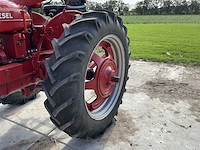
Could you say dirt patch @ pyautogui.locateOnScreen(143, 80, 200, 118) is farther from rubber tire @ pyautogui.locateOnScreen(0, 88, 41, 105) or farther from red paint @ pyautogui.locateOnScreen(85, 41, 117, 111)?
rubber tire @ pyautogui.locateOnScreen(0, 88, 41, 105)

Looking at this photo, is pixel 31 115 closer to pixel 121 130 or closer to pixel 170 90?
pixel 121 130

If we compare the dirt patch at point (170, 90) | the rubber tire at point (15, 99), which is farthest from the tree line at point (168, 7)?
the rubber tire at point (15, 99)

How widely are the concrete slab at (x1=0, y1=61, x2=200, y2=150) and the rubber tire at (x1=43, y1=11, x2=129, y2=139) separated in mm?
486

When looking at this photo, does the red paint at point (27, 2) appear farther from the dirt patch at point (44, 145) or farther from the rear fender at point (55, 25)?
the dirt patch at point (44, 145)

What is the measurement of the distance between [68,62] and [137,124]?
4.34 ft

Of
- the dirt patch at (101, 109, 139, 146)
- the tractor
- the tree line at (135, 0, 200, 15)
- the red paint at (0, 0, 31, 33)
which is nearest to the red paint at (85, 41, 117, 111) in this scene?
the tractor

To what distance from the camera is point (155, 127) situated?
99.0 inches

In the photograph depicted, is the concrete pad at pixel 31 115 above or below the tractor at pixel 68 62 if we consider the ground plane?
below

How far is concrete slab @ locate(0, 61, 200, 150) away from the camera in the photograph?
2.23 metres

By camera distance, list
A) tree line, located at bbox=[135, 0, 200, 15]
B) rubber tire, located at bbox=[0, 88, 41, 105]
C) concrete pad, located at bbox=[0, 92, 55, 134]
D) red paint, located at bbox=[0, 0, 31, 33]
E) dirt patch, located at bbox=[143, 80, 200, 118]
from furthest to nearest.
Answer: tree line, located at bbox=[135, 0, 200, 15] → dirt patch, located at bbox=[143, 80, 200, 118] → rubber tire, located at bbox=[0, 88, 41, 105] → concrete pad, located at bbox=[0, 92, 55, 134] → red paint, located at bbox=[0, 0, 31, 33]

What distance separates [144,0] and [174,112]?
55.2m

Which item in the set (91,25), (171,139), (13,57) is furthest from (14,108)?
(171,139)

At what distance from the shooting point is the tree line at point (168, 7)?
50.3 metres

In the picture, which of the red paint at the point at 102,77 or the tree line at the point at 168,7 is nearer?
the red paint at the point at 102,77
